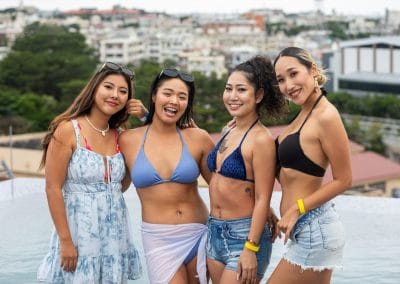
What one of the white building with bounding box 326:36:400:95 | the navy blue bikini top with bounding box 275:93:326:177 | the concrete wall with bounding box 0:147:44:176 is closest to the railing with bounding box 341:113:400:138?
the white building with bounding box 326:36:400:95

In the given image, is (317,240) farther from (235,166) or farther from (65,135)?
(65,135)

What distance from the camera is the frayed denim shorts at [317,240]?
195 cm

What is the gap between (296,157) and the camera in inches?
76.4

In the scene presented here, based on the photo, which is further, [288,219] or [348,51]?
[348,51]

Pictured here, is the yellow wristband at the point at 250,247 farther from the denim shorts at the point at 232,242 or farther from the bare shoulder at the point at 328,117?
the bare shoulder at the point at 328,117

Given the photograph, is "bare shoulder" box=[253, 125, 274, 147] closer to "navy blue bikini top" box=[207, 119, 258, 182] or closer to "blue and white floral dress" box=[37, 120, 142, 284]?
"navy blue bikini top" box=[207, 119, 258, 182]

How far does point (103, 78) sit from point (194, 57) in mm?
46966

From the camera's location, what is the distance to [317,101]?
77.7 inches

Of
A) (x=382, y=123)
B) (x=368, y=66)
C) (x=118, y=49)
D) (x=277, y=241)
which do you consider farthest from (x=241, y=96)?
(x=118, y=49)

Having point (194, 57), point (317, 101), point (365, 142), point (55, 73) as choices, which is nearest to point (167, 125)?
point (317, 101)

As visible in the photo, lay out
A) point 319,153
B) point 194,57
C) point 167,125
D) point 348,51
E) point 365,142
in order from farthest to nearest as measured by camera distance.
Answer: point 194,57 → point 348,51 → point 365,142 → point 167,125 → point 319,153

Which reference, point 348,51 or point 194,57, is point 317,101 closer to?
point 348,51

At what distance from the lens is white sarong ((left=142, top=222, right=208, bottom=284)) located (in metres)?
2.15

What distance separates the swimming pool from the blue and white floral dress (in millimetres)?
967
